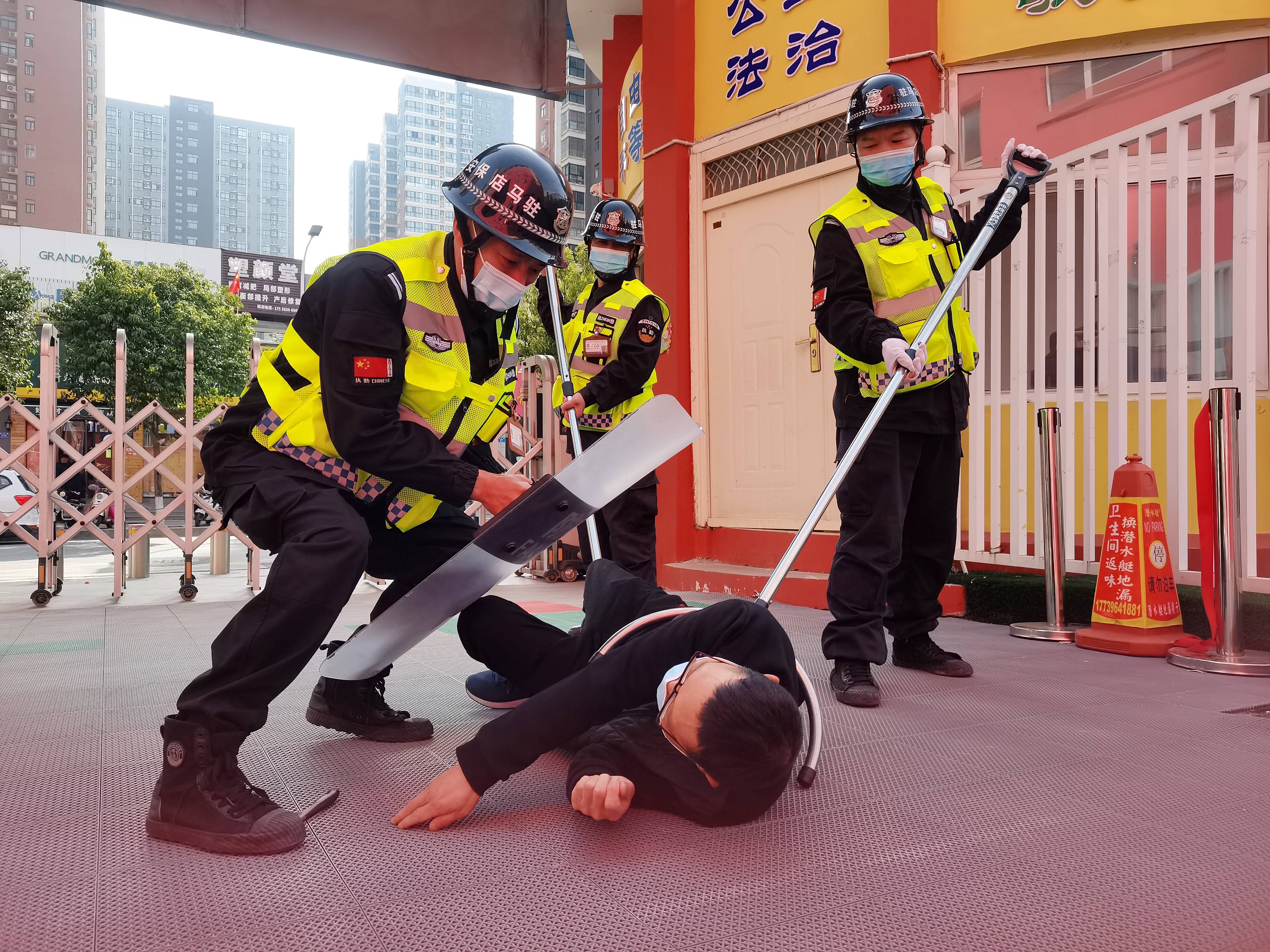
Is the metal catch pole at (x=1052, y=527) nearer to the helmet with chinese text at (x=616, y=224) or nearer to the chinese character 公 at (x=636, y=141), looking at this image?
the helmet with chinese text at (x=616, y=224)

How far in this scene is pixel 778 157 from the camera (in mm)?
5449

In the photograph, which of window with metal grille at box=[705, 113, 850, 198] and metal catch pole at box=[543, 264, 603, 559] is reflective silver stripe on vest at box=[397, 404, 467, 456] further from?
window with metal grille at box=[705, 113, 850, 198]

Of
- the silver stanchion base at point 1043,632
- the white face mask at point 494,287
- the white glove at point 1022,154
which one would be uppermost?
the white glove at point 1022,154

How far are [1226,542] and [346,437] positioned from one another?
293 cm

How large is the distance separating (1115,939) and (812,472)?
4034mm

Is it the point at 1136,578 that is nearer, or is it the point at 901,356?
the point at 901,356

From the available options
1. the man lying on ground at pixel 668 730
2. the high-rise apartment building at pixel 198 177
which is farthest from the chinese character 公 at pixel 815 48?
the high-rise apartment building at pixel 198 177

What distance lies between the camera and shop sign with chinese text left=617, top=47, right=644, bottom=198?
22.7ft

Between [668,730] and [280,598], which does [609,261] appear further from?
[668,730]

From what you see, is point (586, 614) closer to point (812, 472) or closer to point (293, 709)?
point (293, 709)

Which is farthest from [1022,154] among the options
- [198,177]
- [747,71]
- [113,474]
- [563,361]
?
[198,177]

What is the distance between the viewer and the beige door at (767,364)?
513cm

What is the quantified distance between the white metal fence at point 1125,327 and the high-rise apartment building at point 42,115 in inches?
2373

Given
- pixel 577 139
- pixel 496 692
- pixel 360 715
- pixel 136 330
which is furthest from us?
pixel 577 139
